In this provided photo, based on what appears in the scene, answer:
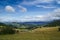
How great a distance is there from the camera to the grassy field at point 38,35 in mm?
1996

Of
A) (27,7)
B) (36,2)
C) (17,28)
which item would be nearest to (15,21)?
(17,28)

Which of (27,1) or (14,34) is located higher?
(27,1)

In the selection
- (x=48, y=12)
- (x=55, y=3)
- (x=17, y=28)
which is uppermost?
(x=55, y=3)

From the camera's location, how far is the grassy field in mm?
1996

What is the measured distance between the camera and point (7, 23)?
2.09 m

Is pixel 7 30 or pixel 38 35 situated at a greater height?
pixel 7 30

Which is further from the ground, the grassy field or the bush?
the bush

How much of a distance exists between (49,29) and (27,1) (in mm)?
577

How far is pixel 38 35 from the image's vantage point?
202 cm

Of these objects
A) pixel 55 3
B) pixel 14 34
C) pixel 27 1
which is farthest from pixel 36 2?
pixel 14 34

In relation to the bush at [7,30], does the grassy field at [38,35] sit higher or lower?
lower

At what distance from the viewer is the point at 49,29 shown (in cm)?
→ 203

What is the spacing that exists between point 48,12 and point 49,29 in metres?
0.28

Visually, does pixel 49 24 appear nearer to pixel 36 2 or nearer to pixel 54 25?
pixel 54 25
